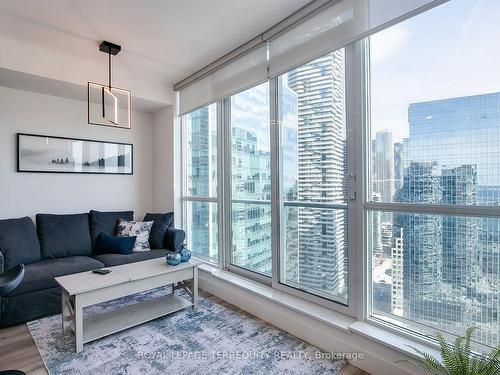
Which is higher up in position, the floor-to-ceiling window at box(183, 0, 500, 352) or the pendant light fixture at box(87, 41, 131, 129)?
the pendant light fixture at box(87, 41, 131, 129)

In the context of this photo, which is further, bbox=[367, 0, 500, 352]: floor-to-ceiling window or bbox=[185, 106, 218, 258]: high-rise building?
bbox=[185, 106, 218, 258]: high-rise building

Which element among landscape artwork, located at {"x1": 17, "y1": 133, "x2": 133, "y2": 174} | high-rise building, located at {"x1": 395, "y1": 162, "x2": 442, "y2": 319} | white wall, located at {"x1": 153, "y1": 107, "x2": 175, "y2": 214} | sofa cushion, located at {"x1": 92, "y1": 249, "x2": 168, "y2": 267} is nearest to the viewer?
high-rise building, located at {"x1": 395, "y1": 162, "x2": 442, "y2": 319}

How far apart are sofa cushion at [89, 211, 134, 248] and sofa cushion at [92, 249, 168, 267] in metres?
0.37

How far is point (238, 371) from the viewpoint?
1925 mm

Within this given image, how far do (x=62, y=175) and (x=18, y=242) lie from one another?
3.34ft

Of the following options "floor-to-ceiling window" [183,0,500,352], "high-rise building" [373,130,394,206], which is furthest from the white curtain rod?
"high-rise building" [373,130,394,206]

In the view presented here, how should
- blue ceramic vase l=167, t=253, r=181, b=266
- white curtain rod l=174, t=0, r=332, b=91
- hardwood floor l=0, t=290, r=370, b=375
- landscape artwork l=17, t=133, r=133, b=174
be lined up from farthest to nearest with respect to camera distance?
landscape artwork l=17, t=133, r=133, b=174, blue ceramic vase l=167, t=253, r=181, b=266, white curtain rod l=174, t=0, r=332, b=91, hardwood floor l=0, t=290, r=370, b=375

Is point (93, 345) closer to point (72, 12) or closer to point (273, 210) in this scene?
point (273, 210)

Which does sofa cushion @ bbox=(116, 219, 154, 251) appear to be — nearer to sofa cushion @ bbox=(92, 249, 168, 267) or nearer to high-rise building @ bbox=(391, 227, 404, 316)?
sofa cushion @ bbox=(92, 249, 168, 267)

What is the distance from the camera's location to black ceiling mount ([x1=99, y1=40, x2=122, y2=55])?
2.85 m

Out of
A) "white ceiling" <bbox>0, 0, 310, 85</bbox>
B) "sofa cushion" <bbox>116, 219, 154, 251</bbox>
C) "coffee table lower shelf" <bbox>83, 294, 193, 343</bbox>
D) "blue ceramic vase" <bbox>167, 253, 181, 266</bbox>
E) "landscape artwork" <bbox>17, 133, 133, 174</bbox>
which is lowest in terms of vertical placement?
"coffee table lower shelf" <bbox>83, 294, 193, 343</bbox>

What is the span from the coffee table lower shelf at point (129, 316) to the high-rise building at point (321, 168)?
1338 millimetres

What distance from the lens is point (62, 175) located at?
367cm

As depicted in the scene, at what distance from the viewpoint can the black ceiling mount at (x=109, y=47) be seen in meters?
2.85
